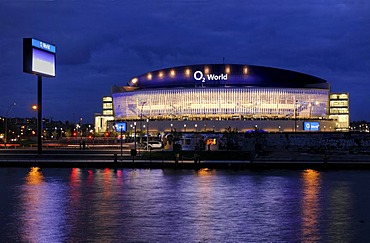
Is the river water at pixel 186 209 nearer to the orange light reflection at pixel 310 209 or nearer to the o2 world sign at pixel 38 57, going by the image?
the orange light reflection at pixel 310 209

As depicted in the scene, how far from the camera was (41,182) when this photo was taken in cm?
3856

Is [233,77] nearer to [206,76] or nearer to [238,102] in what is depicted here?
Result: [238,102]

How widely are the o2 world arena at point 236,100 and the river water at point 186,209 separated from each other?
5642 inches

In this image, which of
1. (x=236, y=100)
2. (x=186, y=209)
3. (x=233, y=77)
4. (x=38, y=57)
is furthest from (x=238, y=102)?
(x=186, y=209)

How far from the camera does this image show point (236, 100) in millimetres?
187375

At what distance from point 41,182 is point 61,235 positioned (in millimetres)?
20246

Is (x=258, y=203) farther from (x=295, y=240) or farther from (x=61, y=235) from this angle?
(x=61, y=235)

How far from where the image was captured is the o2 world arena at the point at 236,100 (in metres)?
185

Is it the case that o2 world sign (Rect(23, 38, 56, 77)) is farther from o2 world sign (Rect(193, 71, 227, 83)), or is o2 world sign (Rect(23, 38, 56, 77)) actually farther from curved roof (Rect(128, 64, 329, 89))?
curved roof (Rect(128, 64, 329, 89))

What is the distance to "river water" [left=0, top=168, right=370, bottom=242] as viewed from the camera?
19281 mm

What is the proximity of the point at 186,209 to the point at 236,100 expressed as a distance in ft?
537

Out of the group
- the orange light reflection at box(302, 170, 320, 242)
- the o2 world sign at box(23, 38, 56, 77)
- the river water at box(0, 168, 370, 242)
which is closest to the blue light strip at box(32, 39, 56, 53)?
the o2 world sign at box(23, 38, 56, 77)

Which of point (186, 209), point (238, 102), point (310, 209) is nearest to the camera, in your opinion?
point (310, 209)

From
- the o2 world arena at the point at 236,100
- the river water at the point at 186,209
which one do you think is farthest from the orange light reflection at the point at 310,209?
the o2 world arena at the point at 236,100
